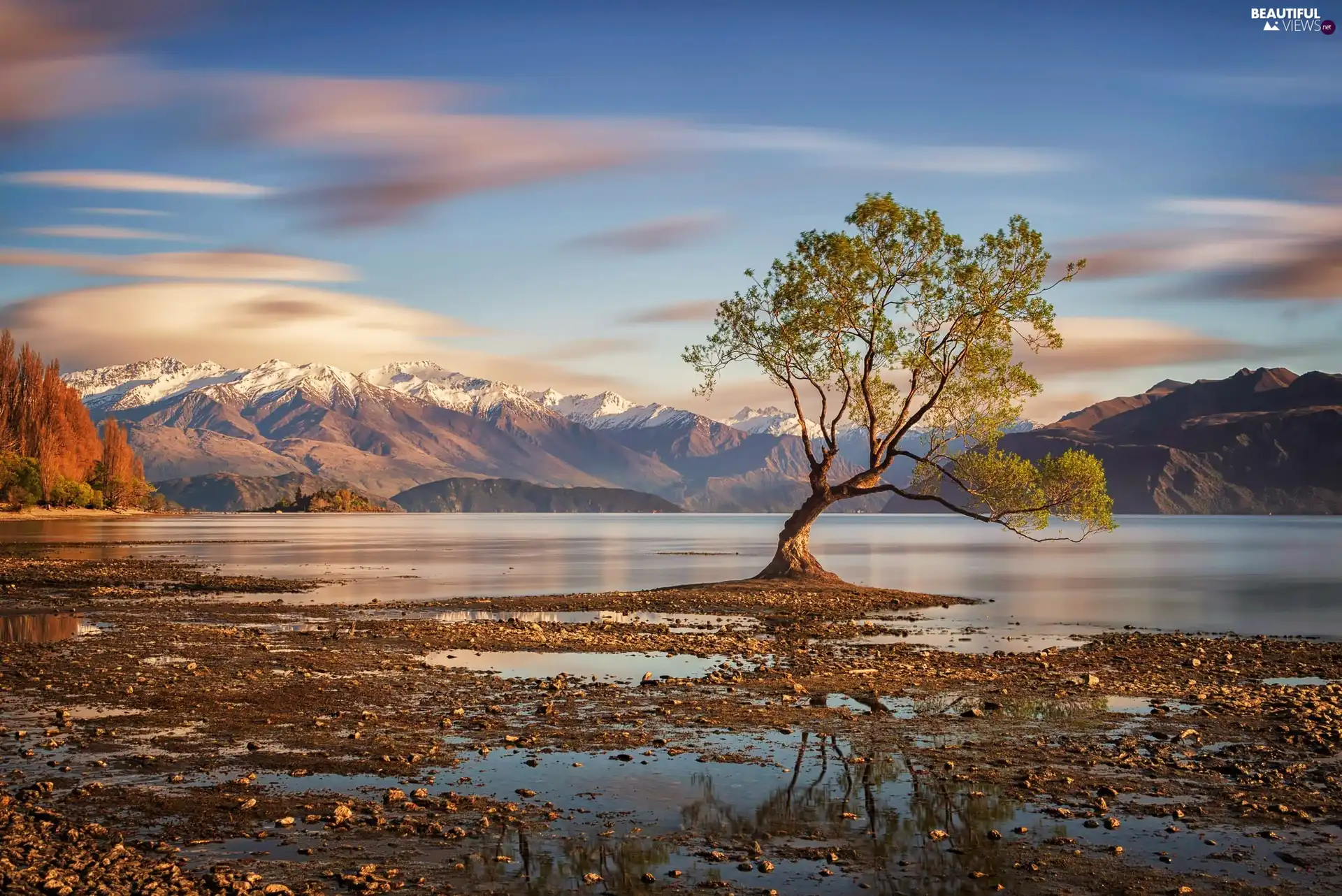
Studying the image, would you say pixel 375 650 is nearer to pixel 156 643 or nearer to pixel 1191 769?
pixel 156 643

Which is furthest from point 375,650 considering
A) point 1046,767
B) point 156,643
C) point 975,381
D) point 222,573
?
point 222,573

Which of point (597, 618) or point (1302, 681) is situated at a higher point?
point (1302, 681)

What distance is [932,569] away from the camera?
9456 centimetres

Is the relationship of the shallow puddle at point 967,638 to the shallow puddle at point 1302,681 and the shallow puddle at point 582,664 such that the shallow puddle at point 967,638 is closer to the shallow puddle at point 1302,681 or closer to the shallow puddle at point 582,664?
the shallow puddle at point 1302,681

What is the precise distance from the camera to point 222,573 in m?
70.9

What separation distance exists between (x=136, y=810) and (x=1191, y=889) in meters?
13.4

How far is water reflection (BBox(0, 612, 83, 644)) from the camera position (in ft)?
111

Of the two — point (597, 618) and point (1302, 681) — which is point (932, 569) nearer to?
point (597, 618)

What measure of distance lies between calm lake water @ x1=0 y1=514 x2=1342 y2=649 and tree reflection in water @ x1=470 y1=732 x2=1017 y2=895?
24587mm

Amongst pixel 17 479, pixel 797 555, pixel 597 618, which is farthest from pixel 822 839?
pixel 17 479

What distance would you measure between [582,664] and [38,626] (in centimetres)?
2055

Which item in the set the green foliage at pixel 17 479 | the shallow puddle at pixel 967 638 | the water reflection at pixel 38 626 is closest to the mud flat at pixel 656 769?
the water reflection at pixel 38 626

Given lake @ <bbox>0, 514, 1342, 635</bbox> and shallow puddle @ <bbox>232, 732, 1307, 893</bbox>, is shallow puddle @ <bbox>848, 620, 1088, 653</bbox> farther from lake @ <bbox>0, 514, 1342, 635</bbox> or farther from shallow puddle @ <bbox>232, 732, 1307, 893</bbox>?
shallow puddle @ <bbox>232, 732, 1307, 893</bbox>

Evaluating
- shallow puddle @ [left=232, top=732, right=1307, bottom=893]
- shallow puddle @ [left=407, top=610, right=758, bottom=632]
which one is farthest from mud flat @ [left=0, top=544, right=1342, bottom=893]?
shallow puddle @ [left=407, top=610, right=758, bottom=632]
